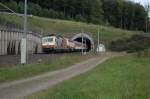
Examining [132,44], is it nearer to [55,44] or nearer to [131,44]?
[131,44]

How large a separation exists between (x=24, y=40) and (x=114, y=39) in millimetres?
79013

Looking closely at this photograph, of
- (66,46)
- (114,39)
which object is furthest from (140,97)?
(114,39)

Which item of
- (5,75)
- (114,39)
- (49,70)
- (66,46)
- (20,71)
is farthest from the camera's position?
(114,39)

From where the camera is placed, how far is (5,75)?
29.4 meters

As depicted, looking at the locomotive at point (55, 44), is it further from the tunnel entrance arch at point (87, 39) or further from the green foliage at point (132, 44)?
the green foliage at point (132, 44)

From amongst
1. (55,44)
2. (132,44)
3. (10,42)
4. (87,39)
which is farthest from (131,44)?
(10,42)

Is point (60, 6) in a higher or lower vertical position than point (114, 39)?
higher

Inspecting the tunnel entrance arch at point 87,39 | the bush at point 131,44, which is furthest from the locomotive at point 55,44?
the bush at point 131,44

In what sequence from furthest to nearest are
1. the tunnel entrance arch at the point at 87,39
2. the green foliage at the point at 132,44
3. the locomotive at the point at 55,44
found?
the green foliage at the point at 132,44 < the tunnel entrance arch at the point at 87,39 < the locomotive at the point at 55,44

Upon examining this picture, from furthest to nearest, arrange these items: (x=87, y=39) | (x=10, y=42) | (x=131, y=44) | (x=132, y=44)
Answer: (x=131, y=44), (x=132, y=44), (x=87, y=39), (x=10, y=42)

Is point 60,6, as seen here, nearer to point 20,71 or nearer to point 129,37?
point 129,37

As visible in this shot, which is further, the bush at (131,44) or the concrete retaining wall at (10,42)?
the bush at (131,44)

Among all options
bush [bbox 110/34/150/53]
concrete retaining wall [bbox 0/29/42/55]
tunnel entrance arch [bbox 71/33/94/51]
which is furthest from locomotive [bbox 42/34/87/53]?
bush [bbox 110/34/150/53]

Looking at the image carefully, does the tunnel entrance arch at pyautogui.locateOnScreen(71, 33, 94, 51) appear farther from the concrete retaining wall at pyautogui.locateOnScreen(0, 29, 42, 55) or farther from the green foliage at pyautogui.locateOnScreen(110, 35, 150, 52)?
the concrete retaining wall at pyautogui.locateOnScreen(0, 29, 42, 55)
